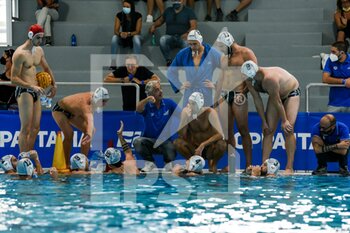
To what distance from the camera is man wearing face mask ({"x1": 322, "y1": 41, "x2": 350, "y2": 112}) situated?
37.7 ft

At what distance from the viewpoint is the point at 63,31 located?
14.4 m

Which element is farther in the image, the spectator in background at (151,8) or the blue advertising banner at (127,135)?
the spectator in background at (151,8)

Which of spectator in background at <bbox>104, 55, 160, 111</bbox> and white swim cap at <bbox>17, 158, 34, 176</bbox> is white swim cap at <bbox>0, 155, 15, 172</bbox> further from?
spectator in background at <bbox>104, 55, 160, 111</bbox>

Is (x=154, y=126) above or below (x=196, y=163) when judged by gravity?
above

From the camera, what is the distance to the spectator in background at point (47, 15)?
14047mm

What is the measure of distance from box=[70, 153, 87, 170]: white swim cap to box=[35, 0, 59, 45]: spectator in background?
12.8 feet

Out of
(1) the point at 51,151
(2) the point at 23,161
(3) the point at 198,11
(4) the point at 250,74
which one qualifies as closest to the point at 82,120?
(1) the point at 51,151

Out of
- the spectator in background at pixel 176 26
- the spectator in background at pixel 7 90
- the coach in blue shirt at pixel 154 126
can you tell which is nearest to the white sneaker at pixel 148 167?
the coach in blue shirt at pixel 154 126

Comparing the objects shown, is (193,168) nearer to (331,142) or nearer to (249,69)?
(249,69)

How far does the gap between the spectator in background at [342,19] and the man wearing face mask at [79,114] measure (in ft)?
14.1

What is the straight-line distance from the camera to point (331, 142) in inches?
423

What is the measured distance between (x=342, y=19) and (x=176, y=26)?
2.60 metres

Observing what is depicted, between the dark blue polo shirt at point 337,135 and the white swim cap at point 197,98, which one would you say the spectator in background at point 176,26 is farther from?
the dark blue polo shirt at point 337,135

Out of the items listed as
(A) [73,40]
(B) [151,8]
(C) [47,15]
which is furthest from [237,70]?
(C) [47,15]
